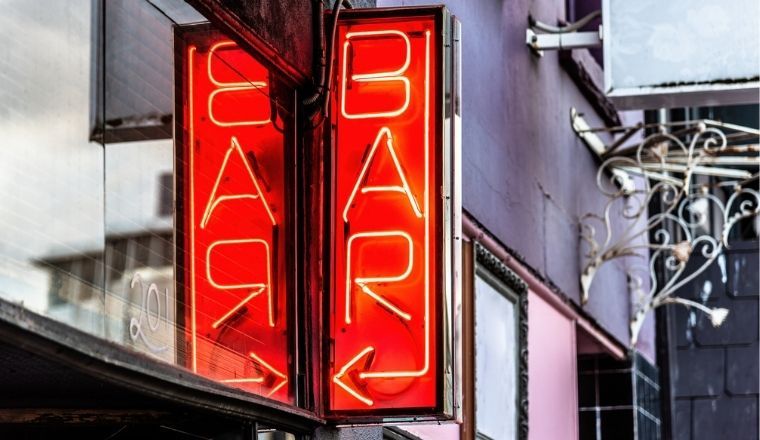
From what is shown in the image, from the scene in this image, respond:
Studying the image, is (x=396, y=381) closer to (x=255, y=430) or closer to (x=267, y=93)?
(x=255, y=430)

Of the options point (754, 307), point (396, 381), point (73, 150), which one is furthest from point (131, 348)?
point (754, 307)

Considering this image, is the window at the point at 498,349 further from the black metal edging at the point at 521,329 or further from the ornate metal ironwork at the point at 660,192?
the ornate metal ironwork at the point at 660,192

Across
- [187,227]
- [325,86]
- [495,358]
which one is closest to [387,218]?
[325,86]

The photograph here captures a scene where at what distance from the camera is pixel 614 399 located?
12516 millimetres

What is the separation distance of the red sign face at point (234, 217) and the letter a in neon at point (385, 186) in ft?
0.96

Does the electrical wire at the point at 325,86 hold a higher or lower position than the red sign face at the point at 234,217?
higher

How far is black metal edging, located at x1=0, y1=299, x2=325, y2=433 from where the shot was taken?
4.70m

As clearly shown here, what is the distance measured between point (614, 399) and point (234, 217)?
6450mm

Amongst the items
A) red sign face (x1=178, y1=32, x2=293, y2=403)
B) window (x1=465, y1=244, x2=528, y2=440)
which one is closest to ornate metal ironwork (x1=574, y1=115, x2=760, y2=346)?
window (x1=465, y1=244, x2=528, y2=440)

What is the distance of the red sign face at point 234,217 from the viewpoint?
6.34 m

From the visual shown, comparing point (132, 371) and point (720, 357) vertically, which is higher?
point (132, 371)

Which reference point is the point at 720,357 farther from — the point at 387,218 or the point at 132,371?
the point at 132,371

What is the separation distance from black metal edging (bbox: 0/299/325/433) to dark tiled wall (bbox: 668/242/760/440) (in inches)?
306

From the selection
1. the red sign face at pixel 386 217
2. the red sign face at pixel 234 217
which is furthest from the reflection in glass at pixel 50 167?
the red sign face at pixel 386 217
